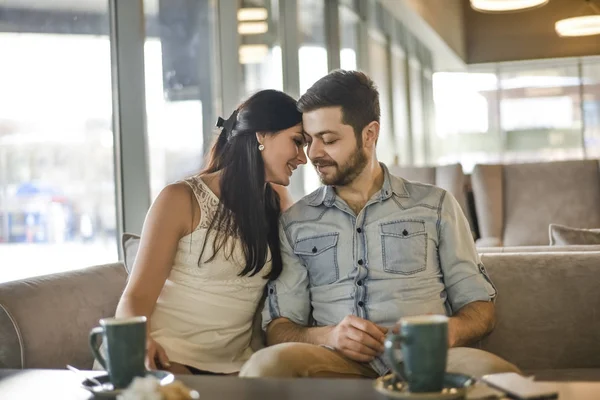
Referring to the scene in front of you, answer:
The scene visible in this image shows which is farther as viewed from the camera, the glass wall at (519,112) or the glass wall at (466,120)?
the glass wall at (466,120)

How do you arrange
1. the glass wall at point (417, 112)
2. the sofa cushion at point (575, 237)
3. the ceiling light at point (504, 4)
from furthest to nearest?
the glass wall at point (417, 112) < the ceiling light at point (504, 4) < the sofa cushion at point (575, 237)

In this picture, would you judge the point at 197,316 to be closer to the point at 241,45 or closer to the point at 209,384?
the point at 209,384

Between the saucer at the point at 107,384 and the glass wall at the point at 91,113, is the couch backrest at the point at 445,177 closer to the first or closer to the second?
the glass wall at the point at 91,113

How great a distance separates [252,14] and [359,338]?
3659 millimetres

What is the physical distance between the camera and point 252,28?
5.13m

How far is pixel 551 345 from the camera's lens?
2133 mm

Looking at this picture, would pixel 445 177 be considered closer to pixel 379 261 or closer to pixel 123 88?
pixel 123 88

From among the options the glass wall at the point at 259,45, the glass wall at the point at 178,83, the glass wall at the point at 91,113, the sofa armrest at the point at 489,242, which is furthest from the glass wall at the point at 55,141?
the sofa armrest at the point at 489,242

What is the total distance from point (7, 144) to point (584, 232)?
1916 millimetres

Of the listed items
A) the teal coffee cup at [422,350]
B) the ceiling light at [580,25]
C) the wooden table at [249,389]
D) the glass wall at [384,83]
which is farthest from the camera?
the ceiling light at [580,25]

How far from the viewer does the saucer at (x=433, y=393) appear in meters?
1.06

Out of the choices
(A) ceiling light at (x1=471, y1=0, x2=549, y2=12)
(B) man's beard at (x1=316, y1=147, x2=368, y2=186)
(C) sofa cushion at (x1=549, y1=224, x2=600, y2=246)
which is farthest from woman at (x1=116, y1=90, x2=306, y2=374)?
(A) ceiling light at (x1=471, y1=0, x2=549, y2=12)

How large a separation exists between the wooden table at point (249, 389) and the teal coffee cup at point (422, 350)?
90mm

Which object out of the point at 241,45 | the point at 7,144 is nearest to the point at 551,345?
the point at 7,144
